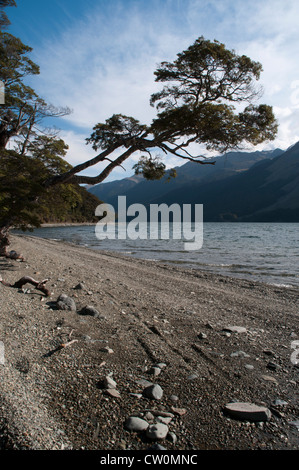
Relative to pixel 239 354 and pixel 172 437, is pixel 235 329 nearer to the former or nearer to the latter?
pixel 239 354

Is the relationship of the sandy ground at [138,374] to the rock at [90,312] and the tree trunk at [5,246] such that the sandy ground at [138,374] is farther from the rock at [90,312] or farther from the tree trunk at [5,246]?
the tree trunk at [5,246]

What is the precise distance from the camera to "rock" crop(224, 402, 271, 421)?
3385mm

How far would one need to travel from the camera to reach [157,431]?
3.00 m

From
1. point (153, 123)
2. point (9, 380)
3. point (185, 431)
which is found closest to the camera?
point (185, 431)

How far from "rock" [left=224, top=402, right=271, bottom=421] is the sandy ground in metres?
0.04

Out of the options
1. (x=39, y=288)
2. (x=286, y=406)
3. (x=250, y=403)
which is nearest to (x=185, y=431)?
(x=250, y=403)

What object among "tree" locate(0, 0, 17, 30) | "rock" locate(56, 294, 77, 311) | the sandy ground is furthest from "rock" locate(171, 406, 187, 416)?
"tree" locate(0, 0, 17, 30)

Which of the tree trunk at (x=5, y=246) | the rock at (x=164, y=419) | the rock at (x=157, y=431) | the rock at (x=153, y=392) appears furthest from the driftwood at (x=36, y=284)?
the tree trunk at (x=5, y=246)

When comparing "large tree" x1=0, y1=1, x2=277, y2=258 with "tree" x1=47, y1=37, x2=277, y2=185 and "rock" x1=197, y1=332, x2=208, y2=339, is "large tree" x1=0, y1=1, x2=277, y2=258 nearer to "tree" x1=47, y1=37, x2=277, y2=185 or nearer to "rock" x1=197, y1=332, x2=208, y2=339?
"tree" x1=47, y1=37, x2=277, y2=185

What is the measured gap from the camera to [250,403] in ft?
12.0

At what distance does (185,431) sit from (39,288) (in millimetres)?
5696

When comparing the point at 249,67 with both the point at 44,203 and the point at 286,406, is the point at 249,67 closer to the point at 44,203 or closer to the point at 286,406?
the point at 44,203

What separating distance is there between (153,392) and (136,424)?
2.07 ft

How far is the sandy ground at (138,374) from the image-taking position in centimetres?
298
